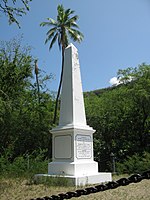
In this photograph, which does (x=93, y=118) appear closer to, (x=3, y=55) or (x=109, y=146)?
(x=109, y=146)

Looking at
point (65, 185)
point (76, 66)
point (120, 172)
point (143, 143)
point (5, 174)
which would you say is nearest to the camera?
point (65, 185)

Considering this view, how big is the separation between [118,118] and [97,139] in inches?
92.6

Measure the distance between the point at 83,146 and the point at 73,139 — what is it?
25.8 inches

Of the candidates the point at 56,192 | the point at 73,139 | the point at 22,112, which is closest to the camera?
the point at 56,192

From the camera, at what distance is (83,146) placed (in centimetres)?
1063

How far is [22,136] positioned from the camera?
816 inches

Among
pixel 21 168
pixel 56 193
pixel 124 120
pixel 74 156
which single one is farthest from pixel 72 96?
pixel 124 120

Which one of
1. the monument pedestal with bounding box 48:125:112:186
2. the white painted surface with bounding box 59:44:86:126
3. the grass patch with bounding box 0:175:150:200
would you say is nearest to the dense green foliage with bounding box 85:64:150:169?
the white painted surface with bounding box 59:44:86:126

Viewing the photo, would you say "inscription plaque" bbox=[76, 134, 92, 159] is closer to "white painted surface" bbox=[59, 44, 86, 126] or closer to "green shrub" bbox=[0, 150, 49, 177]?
"white painted surface" bbox=[59, 44, 86, 126]

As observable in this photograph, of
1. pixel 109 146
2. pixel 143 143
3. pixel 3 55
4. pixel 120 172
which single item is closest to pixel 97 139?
pixel 109 146

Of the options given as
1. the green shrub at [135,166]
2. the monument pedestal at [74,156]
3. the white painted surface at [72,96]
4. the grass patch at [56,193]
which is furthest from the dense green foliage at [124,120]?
the grass patch at [56,193]

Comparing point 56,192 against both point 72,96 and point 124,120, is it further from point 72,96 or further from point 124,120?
point 124,120

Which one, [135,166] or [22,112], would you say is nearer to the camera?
[135,166]

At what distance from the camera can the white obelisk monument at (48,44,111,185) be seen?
10.0 metres
